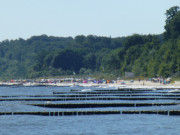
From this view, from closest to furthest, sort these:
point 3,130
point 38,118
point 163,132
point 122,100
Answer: point 163,132, point 3,130, point 38,118, point 122,100

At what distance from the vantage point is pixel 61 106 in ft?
267

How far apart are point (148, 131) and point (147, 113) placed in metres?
12.8

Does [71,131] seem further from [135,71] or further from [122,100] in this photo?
[135,71]

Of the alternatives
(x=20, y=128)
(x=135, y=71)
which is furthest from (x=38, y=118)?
(x=135, y=71)

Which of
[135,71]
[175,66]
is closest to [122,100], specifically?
[175,66]

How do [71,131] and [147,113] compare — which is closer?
[71,131]

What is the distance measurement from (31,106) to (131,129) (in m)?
29.5

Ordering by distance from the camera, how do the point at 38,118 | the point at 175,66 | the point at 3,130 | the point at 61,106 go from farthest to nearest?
the point at 175,66, the point at 61,106, the point at 38,118, the point at 3,130

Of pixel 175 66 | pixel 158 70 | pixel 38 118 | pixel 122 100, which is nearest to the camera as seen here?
pixel 38 118

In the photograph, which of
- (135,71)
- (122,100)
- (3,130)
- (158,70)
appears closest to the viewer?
(3,130)

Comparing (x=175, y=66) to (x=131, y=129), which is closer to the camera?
(x=131, y=129)

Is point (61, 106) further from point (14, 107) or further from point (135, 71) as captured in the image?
point (135, 71)

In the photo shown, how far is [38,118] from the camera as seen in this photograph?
67625 mm

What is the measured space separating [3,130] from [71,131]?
7.03m
